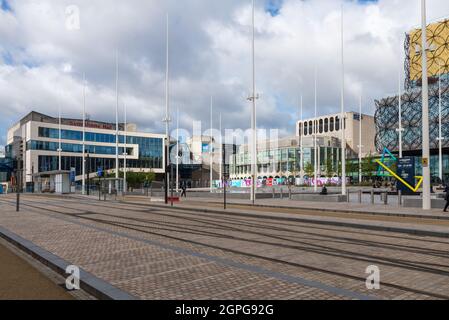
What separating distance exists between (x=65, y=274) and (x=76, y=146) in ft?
301

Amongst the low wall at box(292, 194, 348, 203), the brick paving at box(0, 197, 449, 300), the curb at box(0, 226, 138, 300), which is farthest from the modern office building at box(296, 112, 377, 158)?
the curb at box(0, 226, 138, 300)

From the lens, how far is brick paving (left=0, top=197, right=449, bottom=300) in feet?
19.7

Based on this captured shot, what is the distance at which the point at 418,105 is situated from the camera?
84938 mm

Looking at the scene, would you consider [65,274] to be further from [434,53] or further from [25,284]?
[434,53]

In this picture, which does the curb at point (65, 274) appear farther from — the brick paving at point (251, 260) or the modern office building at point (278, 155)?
the modern office building at point (278, 155)

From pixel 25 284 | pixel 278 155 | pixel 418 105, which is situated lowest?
pixel 25 284

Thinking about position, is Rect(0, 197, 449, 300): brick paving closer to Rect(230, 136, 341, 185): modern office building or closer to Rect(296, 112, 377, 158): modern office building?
Rect(230, 136, 341, 185): modern office building

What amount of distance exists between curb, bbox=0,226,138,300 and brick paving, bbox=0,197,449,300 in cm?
21

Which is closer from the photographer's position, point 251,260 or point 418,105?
point 251,260

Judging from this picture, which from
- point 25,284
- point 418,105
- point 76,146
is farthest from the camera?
point 76,146

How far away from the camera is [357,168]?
79875 mm

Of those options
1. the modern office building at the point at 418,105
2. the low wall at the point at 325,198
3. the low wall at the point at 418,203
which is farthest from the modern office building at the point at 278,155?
the low wall at the point at 418,203

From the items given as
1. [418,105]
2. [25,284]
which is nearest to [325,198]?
[25,284]
